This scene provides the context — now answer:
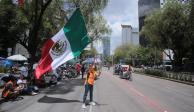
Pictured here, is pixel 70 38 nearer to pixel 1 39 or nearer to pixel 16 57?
pixel 16 57

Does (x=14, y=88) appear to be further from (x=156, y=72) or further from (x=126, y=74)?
(x=156, y=72)

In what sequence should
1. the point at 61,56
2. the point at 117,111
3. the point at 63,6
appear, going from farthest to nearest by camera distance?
1. the point at 63,6
2. the point at 61,56
3. the point at 117,111

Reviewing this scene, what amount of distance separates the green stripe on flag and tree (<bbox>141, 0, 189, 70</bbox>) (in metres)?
41.5

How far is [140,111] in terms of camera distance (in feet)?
49.3

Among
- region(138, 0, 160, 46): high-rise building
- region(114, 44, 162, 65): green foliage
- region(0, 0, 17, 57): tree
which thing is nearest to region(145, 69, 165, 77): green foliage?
region(0, 0, 17, 57): tree

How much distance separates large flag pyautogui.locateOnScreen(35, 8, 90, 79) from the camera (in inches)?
738

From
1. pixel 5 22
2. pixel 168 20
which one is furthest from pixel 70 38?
pixel 168 20

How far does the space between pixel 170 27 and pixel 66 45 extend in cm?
4358

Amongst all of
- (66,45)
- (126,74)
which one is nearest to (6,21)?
(126,74)

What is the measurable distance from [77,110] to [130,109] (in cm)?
218

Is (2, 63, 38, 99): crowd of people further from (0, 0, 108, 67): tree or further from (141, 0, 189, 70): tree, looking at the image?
(141, 0, 189, 70): tree

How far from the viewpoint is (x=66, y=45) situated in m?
19.0

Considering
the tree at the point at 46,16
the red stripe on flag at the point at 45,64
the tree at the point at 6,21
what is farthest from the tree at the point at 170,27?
the red stripe on flag at the point at 45,64

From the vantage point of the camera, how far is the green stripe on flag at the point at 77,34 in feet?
61.7
